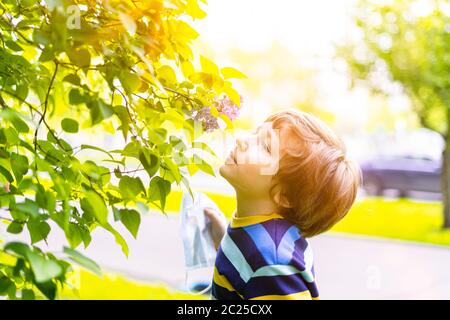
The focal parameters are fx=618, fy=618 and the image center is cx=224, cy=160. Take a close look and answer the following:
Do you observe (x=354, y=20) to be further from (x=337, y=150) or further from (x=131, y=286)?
(x=337, y=150)

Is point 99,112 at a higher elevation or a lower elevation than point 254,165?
higher

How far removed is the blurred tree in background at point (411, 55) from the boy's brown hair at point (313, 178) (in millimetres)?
4691

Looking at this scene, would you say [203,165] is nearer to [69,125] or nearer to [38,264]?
[69,125]

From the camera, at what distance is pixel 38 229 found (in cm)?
87

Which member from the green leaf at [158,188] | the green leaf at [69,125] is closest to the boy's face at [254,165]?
the green leaf at [158,188]

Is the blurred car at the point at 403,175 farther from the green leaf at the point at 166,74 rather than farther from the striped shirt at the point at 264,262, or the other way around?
the green leaf at the point at 166,74

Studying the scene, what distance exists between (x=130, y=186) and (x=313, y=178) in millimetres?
387

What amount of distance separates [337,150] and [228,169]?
21cm

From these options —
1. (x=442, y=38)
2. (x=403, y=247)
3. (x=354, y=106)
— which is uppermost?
(x=442, y=38)

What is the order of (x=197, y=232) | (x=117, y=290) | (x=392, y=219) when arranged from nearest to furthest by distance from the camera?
(x=197, y=232), (x=117, y=290), (x=392, y=219)

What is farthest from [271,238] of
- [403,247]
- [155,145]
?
[403,247]

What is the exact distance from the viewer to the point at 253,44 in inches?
398

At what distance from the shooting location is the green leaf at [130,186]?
2.91 feet

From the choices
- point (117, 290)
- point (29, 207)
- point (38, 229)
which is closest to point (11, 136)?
point (38, 229)
